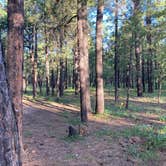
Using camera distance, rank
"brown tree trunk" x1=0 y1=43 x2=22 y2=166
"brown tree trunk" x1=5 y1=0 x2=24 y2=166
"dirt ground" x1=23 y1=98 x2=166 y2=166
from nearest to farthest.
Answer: "brown tree trunk" x1=0 y1=43 x2=22 y2=166 < "brown tree trunk" x1=5 y1=0 x2=24 y2=166 < "dirt ground" x1=23 y1=98 x2=166 y2=166

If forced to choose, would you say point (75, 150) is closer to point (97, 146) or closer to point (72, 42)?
point (97, 146)

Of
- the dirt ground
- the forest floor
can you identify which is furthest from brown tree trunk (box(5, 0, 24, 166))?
the forest floor

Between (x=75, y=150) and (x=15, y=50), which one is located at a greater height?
(x=15, y=50)

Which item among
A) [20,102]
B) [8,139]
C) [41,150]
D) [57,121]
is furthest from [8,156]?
[57,121]

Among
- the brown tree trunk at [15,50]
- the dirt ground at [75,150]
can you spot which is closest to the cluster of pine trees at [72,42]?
the brown tree trunk at [15,50]

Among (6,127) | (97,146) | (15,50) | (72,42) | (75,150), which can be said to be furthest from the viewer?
(72,42)

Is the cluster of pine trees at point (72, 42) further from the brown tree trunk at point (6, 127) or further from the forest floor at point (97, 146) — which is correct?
the forest floor at point (97, 146)

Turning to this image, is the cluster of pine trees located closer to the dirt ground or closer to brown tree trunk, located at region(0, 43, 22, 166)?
brown tree trunk, located at region(0, 43, 22, 166)

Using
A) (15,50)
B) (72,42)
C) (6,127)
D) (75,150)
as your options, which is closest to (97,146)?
(75,150)

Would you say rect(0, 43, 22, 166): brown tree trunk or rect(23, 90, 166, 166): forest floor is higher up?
rect(0, 43, 22, 166): brown tree trunk

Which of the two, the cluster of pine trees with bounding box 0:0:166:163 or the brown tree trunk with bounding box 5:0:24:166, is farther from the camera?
the brown tree trunk with bounding box 5:0:24:166

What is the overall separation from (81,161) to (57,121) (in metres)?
6.65

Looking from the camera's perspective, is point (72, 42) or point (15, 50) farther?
point (72, 42)

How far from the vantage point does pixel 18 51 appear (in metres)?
6.39
